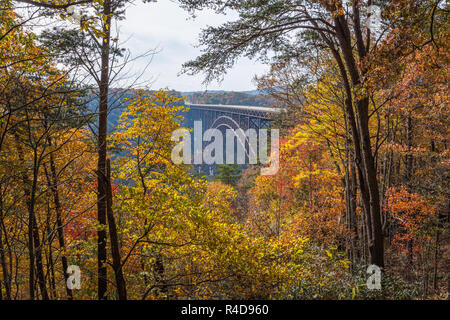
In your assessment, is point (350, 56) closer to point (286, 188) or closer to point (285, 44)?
point (285, 44)

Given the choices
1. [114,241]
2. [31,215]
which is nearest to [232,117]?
[114,241]

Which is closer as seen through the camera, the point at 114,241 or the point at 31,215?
the point at 31,215

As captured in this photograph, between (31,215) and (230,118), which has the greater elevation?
(230,118)

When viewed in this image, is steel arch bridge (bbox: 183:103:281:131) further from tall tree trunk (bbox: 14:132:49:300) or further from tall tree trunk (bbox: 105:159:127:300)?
tall tree trunk (bbox: 105:159:127:300)

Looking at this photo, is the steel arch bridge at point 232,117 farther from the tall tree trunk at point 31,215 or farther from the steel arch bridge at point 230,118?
the tall tree trunk at point 31,215

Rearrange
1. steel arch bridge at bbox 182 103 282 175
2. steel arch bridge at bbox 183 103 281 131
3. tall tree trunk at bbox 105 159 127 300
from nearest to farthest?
tall tree trunk at bbox 105 159 127 300, steel arch bridge at bbox 183 103 281 131, steel arch bridge at bbox 182 103 282 175

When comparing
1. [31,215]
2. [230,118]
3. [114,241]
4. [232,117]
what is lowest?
[114,241]

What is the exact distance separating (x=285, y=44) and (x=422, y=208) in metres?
7.40

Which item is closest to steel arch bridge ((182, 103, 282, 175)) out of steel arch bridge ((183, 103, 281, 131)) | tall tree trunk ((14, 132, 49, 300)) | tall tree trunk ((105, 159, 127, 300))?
steel arch bridge ((183, 103, 281, 131))

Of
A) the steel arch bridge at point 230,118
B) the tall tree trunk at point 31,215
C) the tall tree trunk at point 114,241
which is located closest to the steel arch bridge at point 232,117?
the steel arch bridge at point 230,118

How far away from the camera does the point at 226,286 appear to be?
5906 mm

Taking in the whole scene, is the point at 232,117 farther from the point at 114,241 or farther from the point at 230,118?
the point at 114,241
